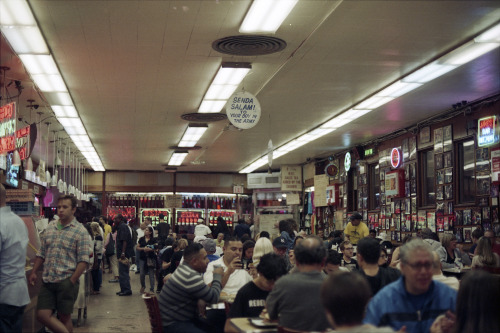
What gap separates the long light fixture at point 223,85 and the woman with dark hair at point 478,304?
24.6 feet

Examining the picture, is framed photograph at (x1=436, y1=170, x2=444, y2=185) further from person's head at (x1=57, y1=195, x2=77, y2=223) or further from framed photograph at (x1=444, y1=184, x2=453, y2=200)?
person's head at (x1=57, y1=195, x2=77, y2=223)

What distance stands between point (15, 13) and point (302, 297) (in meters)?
5.44

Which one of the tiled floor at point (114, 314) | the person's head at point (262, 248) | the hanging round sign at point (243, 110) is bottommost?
the tiled floor at point (114, 314)

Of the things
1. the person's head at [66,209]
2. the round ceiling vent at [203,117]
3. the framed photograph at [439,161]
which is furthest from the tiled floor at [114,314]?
the framed photograph at [439,161]

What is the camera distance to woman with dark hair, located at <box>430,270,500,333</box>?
3.13 metres

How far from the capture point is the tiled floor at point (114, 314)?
33.6 feet

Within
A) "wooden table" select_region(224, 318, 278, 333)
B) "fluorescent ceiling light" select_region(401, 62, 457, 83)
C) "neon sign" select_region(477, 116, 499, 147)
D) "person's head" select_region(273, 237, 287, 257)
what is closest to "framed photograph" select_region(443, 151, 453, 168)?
"neon sign" select_region(477, 116, 499, 147)

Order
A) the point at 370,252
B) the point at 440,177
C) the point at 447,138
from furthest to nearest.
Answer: the point at 440,177 < the point at 447,138 < the point at 370,252

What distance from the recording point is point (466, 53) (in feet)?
31.9

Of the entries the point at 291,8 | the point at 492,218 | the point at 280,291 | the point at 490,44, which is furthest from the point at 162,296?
the point at 492,218

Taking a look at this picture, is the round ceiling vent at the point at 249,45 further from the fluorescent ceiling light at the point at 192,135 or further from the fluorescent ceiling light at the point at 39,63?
the fluorescent ceiling light at the point at 192,135

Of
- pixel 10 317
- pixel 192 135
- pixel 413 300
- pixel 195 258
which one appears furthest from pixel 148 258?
pixel 413 300

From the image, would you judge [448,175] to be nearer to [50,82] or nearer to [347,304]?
[50,82]

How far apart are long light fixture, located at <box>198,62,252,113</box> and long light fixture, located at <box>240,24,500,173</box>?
2.81 meters
